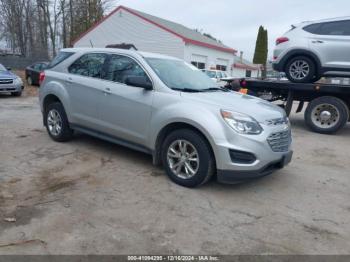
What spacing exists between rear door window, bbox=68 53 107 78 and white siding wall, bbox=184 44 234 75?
20101 millimetres

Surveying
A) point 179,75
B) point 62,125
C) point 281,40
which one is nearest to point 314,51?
point 281,40

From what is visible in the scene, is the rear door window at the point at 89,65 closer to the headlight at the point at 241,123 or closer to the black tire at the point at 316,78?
the headlight at the point at 241,123

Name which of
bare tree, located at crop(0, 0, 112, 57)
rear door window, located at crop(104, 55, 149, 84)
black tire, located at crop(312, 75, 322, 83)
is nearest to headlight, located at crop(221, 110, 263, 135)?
rear door window, located at crop(104, 55, 149, 84)

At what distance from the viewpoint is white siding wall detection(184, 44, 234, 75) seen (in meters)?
26.2

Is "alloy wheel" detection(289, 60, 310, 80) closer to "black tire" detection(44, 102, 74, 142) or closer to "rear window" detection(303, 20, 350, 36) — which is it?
"rear window" detection(303, 20, 350, 36)

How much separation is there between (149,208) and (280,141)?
193cm

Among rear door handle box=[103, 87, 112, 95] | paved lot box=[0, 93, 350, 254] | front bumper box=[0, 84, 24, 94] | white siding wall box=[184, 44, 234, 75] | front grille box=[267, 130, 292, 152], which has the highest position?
white siding wall box=[184, 44, 234, 75]

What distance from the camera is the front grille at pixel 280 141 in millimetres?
4367

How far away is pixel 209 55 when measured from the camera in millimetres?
29578

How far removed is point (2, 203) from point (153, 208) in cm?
170

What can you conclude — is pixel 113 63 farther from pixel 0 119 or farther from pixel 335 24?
pixel 335 24

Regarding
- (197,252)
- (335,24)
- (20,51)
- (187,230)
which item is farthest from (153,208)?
(20,51)

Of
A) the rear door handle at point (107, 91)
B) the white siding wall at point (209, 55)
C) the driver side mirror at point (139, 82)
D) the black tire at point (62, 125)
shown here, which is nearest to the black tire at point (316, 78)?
the driver side mirror at point (139, 82)

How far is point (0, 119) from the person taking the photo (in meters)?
8.98
